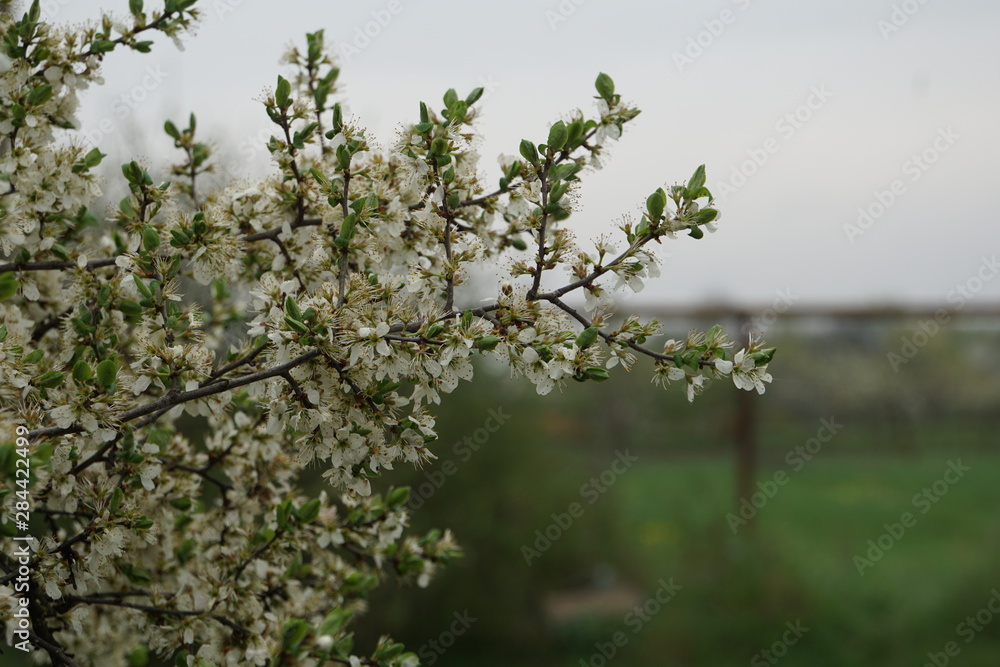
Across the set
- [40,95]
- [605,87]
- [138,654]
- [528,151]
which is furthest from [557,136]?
[138,654]

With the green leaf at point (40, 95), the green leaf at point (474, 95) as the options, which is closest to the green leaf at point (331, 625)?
the green leaf at point (474, 95)

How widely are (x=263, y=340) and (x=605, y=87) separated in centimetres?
88

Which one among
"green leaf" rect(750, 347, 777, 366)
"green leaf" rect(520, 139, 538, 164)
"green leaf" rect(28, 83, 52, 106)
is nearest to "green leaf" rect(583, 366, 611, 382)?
"green leaf" rect(750, 347, 777, 366)

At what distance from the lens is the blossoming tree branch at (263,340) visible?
5.06 ft

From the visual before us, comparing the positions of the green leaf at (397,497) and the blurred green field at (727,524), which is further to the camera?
the blurred green field at (727,524)

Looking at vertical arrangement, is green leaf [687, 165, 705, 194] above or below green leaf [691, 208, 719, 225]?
above

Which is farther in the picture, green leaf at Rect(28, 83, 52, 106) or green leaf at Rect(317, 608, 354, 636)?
green leaf at Rect(28, 83, 52, 106)

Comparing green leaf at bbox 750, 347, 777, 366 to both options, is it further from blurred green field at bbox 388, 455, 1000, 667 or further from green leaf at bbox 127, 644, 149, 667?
blurred green field at bbox 388, 455, 1000, 667

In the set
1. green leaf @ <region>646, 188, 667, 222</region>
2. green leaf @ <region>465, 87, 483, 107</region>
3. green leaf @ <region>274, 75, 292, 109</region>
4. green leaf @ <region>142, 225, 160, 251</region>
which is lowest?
green leaf @ <region>646, 188, 667, 222</region>

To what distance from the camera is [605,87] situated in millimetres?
1729

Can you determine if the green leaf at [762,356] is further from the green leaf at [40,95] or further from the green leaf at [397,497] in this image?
the green leaf at [40,95]

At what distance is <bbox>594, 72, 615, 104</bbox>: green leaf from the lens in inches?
67.8

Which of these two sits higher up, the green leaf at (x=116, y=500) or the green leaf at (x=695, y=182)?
the green leaf at (x=695, y=182)

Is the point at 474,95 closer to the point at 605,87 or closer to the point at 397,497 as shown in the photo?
the point at 605,87
